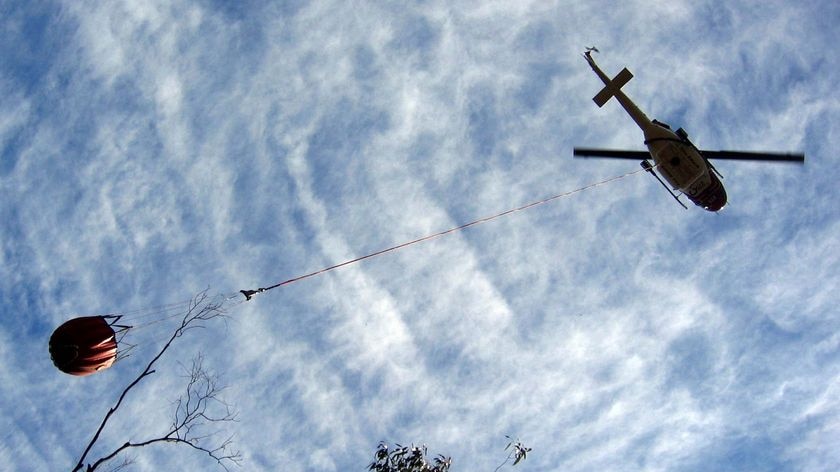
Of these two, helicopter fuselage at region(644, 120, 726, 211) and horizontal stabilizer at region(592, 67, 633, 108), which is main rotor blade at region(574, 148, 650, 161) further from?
horizontal stabilizer at region(592, 67, 633, 108)

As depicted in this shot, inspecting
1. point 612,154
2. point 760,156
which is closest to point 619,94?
point 612,154

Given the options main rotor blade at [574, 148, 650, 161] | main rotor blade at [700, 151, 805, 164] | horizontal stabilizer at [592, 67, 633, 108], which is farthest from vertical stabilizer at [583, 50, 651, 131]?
main rotor blade at [700, 151, 805, 164]

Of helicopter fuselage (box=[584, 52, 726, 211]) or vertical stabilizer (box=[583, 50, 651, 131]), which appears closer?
helicopter fuselage (box=[584, 52, 726, 211])

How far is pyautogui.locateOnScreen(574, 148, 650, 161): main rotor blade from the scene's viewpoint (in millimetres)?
14609

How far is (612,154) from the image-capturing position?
1490cm

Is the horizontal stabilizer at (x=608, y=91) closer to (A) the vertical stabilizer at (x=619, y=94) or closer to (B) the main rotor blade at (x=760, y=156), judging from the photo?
(A) the vertical stabilizer at (x=619, y=94)

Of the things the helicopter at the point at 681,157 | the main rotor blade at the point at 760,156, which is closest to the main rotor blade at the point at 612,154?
the helicopter at the point at 681,157

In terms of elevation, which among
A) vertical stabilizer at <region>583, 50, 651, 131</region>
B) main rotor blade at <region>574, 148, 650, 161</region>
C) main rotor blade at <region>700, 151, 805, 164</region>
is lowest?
main rotor blade at <region>700, 151, 805, 164</region>

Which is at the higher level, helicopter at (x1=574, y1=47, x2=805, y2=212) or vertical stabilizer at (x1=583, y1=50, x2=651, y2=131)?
vertical stabilizer at (x1=583, y1=50, x2=651, y2=131)

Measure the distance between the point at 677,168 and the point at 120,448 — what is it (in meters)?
13.9

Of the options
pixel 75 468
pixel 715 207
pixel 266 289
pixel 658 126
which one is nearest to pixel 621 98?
pixel 658 126

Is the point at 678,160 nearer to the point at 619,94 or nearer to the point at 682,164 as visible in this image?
the point at 682,164

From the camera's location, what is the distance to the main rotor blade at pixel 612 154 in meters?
14.6

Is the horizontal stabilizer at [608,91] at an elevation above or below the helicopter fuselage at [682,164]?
above
